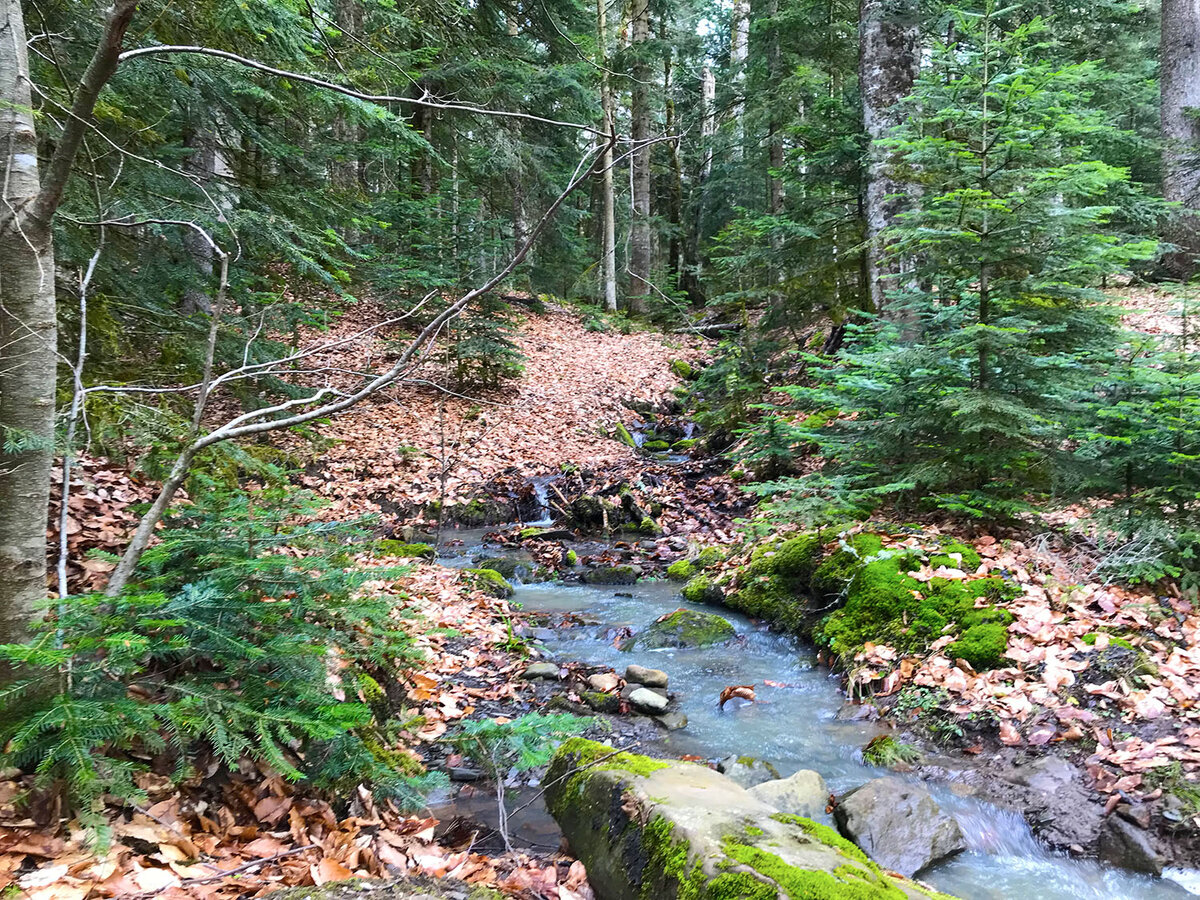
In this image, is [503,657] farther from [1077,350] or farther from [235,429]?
[1077,350]

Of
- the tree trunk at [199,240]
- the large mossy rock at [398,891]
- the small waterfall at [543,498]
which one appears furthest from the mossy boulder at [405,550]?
the large mossy rock at [398,891]

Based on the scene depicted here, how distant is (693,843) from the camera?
2.52 metres

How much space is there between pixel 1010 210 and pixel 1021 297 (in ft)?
2.51

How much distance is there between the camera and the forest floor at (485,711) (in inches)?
88.5

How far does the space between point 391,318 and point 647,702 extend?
495 centimetres

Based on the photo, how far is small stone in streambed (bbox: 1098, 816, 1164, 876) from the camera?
327 cm

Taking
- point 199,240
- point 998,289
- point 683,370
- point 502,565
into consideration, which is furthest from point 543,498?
point 683,370

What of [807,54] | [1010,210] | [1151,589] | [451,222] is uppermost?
[807,54]

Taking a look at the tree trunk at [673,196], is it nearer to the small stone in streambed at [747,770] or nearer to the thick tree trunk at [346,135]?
the thick tree trunk at [346,135]

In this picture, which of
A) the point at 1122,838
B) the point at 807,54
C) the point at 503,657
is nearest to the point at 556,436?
the point at 503,657

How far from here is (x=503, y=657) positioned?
5703 millimetres

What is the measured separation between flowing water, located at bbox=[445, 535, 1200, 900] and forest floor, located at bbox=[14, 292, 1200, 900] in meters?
0.24

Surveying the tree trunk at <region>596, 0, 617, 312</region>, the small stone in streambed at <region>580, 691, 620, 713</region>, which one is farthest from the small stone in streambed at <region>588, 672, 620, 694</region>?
the tree trunk at <region>596, 0, 617, 312</region>

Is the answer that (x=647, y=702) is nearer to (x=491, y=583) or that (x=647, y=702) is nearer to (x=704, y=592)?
(x=704, y=592)
